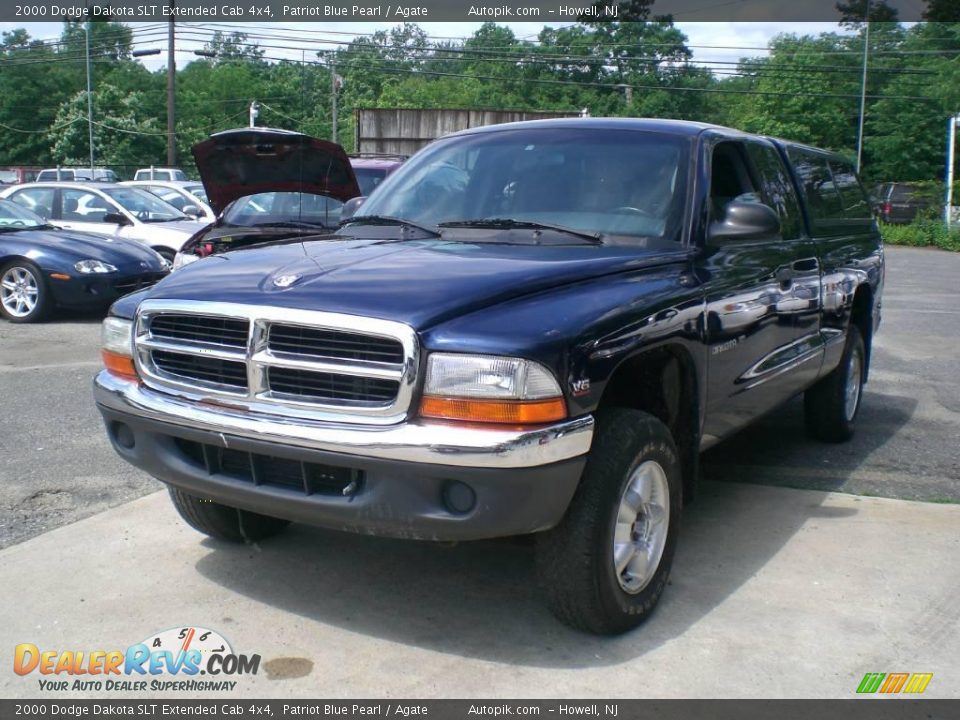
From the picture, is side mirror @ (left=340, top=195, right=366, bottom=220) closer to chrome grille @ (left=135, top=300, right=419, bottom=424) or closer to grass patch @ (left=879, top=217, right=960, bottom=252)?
chrome grille @ (left=135, top=300, right=419, bottom=424)

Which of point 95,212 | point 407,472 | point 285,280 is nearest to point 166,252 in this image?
point 95,212

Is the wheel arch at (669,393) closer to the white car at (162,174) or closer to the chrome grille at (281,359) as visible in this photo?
the chrome grille at (281,359)

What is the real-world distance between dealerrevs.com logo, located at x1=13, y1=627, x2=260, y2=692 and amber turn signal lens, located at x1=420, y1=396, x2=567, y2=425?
108cm

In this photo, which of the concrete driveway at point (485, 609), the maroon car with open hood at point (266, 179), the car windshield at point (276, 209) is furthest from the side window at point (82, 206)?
the concrete driveway at point (485, 609)

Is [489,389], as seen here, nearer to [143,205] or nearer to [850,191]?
[850,191]

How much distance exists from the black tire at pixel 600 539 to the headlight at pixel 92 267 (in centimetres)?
856

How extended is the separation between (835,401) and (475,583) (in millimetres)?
3106

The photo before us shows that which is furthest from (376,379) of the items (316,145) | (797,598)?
(316,145)

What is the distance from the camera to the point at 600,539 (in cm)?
320

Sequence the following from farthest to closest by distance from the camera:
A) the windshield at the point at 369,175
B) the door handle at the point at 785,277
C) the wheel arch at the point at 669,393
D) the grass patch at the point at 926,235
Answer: the grass patch at the point at 926,235
the windshield at the point at 369,175
the door handle at the point at 785,277
the wheel arch at the point at 669,393

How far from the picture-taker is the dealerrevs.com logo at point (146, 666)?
3172 mm

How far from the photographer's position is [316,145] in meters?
8.24

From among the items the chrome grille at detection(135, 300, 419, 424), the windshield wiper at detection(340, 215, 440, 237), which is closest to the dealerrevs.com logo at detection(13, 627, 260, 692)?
the chrome grille at detection(135, 300, 419, 424)

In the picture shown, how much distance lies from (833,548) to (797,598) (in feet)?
2.11
